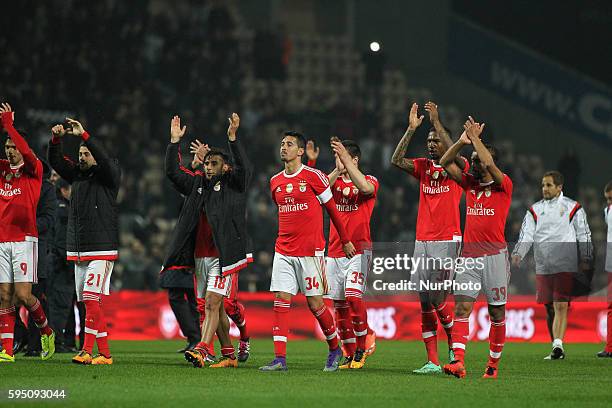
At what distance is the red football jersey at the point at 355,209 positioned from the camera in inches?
460

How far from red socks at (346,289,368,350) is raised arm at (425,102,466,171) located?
194 centimetres

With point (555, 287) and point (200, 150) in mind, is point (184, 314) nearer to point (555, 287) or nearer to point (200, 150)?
point (200, 150)

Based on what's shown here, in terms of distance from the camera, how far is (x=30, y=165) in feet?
36.7

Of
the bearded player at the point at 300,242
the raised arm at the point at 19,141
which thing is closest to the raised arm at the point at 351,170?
the bearded player at the point at 300,242

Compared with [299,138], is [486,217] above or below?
below

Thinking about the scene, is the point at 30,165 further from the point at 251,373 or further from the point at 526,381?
the point at 526,381

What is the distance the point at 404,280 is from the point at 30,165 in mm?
7806

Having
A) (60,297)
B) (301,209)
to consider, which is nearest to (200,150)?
(301,209)

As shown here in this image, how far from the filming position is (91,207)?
11.1 metres

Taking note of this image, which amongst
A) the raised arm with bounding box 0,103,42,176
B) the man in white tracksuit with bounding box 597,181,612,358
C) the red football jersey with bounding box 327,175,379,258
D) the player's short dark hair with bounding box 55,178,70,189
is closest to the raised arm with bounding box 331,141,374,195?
the red football jersey with bounding box 327,175,379,258

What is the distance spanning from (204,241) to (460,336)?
3.07m

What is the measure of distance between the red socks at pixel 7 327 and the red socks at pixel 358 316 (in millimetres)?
3704

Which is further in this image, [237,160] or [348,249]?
[237,160]

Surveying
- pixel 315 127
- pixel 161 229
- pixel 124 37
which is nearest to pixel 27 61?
pixel 124 37
